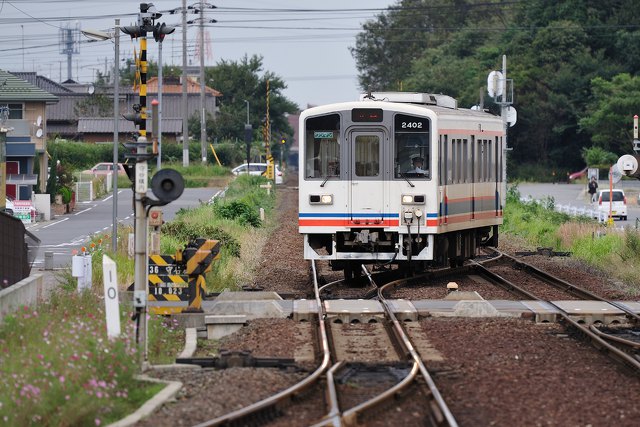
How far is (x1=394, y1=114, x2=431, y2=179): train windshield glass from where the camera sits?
63.8ft

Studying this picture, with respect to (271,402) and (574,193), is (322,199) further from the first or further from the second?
(574,193)

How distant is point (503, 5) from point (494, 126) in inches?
3814

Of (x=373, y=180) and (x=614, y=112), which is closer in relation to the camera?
(x=373, y=180)

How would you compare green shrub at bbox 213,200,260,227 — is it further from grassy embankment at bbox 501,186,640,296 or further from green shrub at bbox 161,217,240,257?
grassy embankment at bbox 501,186,640,296

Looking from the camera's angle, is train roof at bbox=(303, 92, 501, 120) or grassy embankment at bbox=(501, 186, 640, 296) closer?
train roof at bbox=(303, 92, 501, 120)

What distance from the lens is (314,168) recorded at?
64.4 ft

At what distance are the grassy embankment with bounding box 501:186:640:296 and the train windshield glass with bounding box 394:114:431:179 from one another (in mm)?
3829

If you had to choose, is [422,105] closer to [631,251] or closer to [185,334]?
[631,251]

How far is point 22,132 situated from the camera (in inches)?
1944

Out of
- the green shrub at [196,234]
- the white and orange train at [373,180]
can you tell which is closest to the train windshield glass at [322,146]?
the white and orange train at [373,180]

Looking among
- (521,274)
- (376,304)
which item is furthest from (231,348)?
(521,274)

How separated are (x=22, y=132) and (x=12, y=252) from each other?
1366 inches

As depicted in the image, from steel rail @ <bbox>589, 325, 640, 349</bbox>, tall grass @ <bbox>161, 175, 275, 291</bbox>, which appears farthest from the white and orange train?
steel rail @ <bbox>589, 325, 640, 349</bbox>

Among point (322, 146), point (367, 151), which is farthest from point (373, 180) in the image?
point (322, 146)
